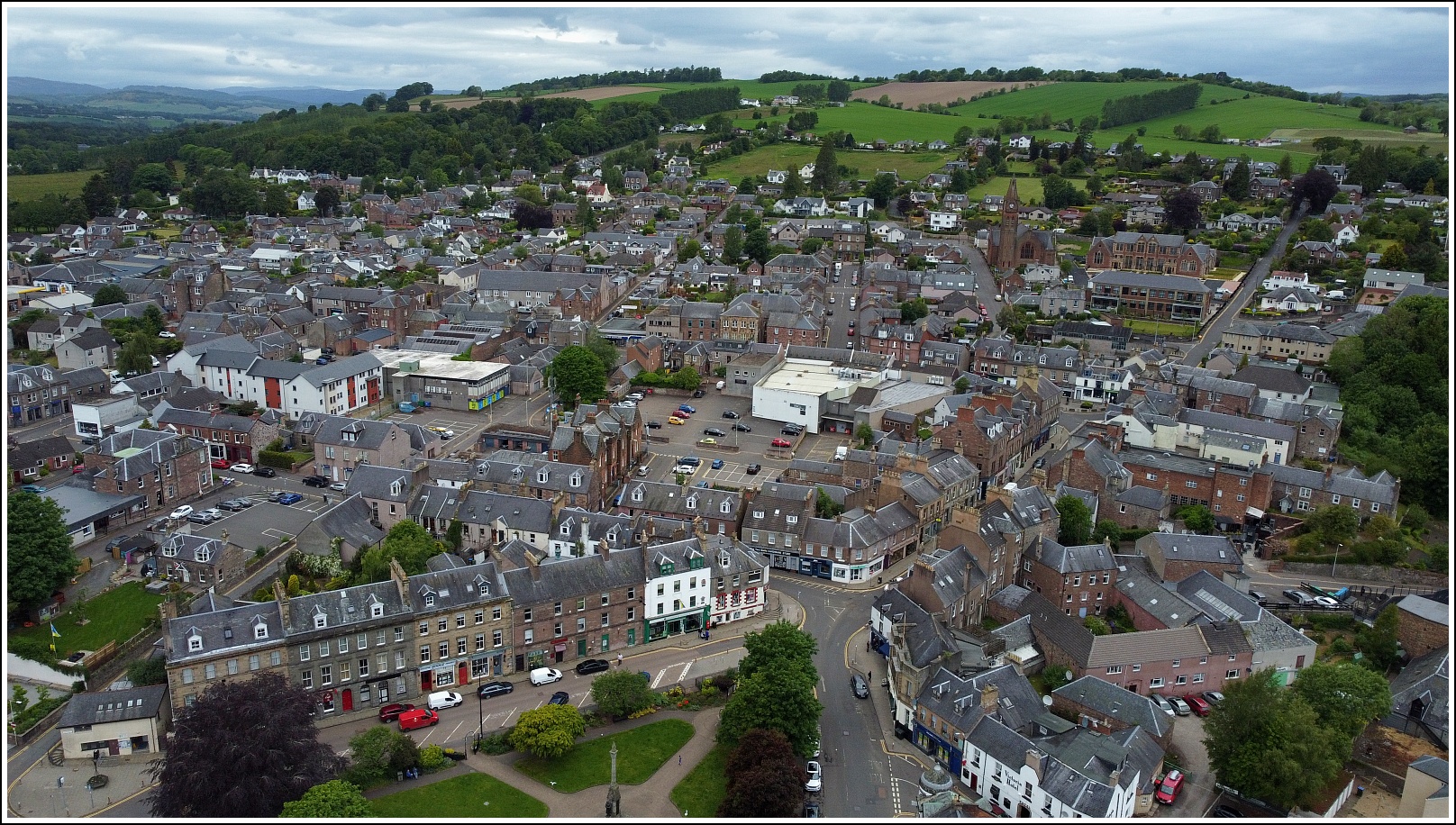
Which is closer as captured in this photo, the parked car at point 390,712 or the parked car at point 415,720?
the parked car at point 415,720

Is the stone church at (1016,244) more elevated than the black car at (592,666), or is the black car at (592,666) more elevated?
the stone church at (1016,244)

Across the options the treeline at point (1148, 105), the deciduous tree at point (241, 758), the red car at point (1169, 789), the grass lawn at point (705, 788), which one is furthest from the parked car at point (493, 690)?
the treeline at point (1148, 105)

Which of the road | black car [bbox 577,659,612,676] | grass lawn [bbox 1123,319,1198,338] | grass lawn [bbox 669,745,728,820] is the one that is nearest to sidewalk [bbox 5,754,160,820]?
black car [bbox 577,659,612,676]

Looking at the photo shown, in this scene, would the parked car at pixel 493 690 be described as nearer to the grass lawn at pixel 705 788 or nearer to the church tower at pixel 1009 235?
the grass lawn at pixel 705 788

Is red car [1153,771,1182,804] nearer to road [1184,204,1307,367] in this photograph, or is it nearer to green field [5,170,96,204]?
road [1184,204,1307,367]

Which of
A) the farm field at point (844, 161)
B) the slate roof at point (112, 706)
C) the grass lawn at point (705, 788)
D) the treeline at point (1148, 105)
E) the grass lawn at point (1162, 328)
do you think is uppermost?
the treeline at point (1148, 105)

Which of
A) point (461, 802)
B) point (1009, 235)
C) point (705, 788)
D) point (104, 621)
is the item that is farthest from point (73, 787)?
point (1009, 235)
